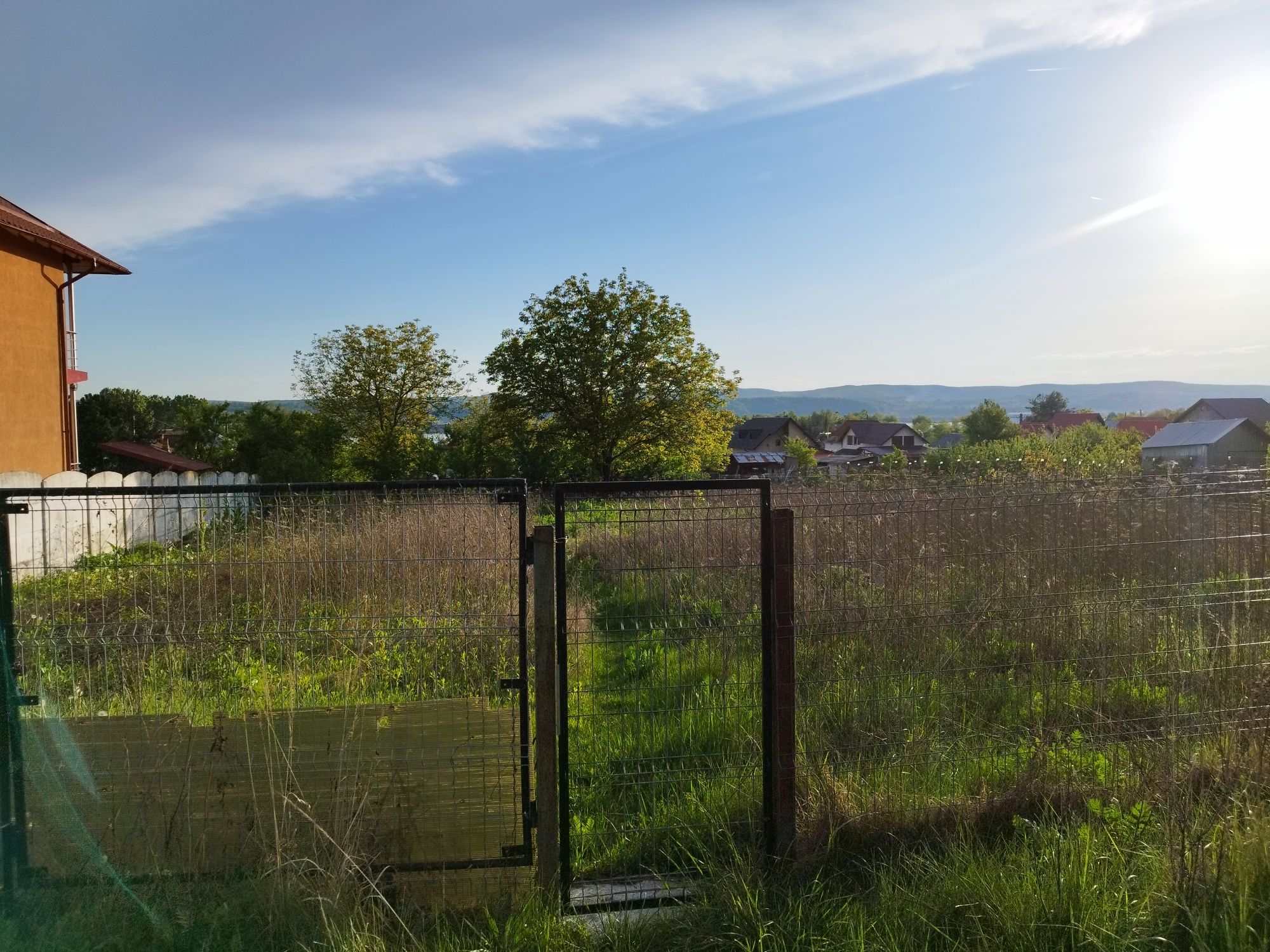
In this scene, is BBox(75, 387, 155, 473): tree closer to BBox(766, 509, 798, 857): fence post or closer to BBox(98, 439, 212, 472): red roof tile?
BBox(98, 439, 212, 472): red roof tile

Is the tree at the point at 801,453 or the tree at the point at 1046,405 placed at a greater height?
the tree at the point at 1046,405

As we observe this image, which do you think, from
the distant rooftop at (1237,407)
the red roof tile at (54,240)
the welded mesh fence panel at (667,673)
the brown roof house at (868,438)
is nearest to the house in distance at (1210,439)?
the distant rooftop at (1237,407)

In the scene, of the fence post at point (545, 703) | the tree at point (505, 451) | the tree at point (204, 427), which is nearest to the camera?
the fence post at point (545, 703)

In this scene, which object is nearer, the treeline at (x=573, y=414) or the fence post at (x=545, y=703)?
the fence post at (x=545, y=703)

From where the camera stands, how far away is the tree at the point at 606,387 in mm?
39781

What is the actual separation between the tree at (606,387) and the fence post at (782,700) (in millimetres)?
35373

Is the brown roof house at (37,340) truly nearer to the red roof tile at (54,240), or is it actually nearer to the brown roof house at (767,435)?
the red roof tile at (54,240)

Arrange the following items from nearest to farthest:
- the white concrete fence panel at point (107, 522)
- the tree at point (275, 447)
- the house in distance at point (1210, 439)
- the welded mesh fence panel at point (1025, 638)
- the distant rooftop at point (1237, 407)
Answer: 1. the white concrete fence panel at point (107, 522)
2. the welded mesh fence panel at point (1025, 638)
3. the tree at point (275, 447)
4. the house in distance at point (1210, 439)
5. the distant rooftop at point (1237, 407)

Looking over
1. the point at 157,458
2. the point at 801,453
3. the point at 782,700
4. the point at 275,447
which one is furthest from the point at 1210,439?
the point at 782,700

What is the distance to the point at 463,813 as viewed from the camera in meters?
3.62

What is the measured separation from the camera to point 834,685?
4.29m

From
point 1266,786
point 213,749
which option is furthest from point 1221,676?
point 213,749

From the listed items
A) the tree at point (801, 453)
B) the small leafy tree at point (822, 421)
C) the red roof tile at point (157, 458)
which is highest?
the small leafy tree at point (822, 421)

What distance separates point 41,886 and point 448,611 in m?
1.90
